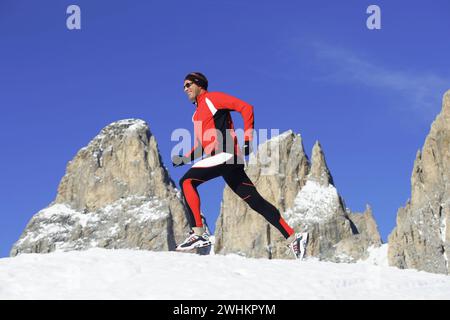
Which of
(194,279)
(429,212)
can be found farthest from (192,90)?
(429,212)

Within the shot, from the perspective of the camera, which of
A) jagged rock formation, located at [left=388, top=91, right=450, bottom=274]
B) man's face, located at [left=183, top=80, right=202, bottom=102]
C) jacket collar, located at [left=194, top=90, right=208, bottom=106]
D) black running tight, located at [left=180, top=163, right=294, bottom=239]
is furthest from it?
jagged rock formation, located at [left=388, top=91, right=450, bottom=274]

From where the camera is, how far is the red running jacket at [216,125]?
39.0 feet

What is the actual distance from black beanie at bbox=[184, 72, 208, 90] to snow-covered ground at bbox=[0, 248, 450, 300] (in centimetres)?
314

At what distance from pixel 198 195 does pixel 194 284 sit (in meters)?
3.31

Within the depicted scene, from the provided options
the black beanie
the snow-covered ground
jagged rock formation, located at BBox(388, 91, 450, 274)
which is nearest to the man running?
the black beanie

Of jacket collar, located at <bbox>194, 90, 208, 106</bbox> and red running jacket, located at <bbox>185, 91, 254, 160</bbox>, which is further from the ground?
jacket collar, located at <bbox>194, 90, 208, 106</bbox>

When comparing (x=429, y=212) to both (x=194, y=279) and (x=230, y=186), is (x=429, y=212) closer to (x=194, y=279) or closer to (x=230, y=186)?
(x=230, y=186)

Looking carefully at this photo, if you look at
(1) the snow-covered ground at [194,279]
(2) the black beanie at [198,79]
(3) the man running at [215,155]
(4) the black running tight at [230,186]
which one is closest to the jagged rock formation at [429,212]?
(4) the black running tight at [230,186]

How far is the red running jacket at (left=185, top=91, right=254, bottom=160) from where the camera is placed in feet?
39.0

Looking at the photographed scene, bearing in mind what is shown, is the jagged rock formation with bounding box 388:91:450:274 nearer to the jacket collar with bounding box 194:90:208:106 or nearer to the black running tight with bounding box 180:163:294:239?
the black running tight with bounding box 180:163:294:239

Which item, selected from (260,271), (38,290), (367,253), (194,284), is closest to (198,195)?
(260,271)

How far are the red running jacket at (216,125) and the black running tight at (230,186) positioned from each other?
11.9 inches

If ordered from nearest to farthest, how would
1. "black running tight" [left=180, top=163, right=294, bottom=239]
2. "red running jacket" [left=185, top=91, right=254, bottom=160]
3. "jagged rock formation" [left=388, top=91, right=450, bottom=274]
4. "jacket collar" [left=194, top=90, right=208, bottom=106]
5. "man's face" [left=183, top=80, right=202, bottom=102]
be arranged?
"red running jacket" [left=185, top=91, right=254, bottom=160], "black running tight" [left=180, top=163, right=294, bottom=239], "jacket collar" [left=194, top=90, right=208, bottom=106], "man's face" [left=183, top=80, right=202, bottom=102], "jagged rock formation" [left=388, top=91, right=450, bottom=274]

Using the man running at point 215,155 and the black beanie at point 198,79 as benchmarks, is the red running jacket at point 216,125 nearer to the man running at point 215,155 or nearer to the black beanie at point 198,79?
the man running at point 215,155
